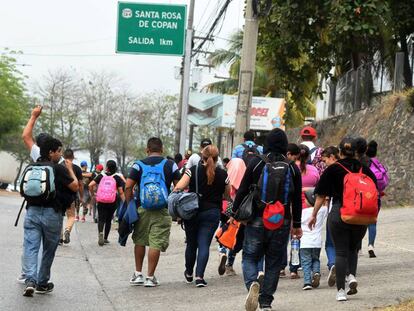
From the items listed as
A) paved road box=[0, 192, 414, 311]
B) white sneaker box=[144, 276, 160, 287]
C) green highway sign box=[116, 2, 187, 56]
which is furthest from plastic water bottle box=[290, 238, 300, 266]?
green highway sign box=[116, 2, 187, 56]

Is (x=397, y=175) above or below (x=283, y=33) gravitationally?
below

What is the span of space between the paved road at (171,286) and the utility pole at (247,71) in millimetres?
2341

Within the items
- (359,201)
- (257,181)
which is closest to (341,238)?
(359,201)

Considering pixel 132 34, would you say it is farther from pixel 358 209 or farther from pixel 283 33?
pixel 358 209

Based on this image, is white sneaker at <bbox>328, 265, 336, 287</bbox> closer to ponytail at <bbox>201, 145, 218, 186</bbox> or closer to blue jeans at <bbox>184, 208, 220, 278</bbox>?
blue jeans at <bbox>184, 208, 220, 278</bbox>

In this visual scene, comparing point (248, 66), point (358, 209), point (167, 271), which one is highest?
point (248, 66)

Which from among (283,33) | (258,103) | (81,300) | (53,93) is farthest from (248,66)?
(53,93)

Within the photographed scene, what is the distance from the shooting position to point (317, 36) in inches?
817

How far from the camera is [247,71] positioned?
1630 centimetres

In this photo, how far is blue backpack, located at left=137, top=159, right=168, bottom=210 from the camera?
37.9ft

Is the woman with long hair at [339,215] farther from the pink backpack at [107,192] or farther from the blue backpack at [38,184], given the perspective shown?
the pink backpack at [107,192]

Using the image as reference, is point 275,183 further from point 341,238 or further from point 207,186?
point 207,186

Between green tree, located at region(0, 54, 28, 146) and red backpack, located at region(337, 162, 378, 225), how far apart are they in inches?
2231

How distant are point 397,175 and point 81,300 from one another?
1362 centimetres
